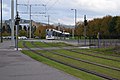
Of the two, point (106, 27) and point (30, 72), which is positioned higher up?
point (106, 27)

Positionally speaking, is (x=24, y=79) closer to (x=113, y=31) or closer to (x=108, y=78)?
(x=108, y=78)

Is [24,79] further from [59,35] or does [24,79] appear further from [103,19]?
[103,19]

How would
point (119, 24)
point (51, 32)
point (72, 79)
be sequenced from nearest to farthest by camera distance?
1. point (72, 79)
2. point (51, 32)
3. point (119, 24)

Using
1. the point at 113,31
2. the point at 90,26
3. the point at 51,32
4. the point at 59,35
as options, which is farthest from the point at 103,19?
the point at 51,32

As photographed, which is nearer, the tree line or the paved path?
the paved path

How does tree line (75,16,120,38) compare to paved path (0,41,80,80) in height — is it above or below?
above

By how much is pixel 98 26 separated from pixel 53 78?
4126 inches

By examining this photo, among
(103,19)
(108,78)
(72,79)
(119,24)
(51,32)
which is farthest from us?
(103,19)

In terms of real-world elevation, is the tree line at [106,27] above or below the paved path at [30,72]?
above

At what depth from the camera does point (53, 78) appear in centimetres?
1345

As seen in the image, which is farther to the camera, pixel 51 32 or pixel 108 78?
pixel 51 32

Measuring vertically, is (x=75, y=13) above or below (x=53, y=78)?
above

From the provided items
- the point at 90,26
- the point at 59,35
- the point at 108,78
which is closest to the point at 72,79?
the point at 108,78

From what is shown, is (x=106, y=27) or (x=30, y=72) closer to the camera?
(x=30, y=72)
